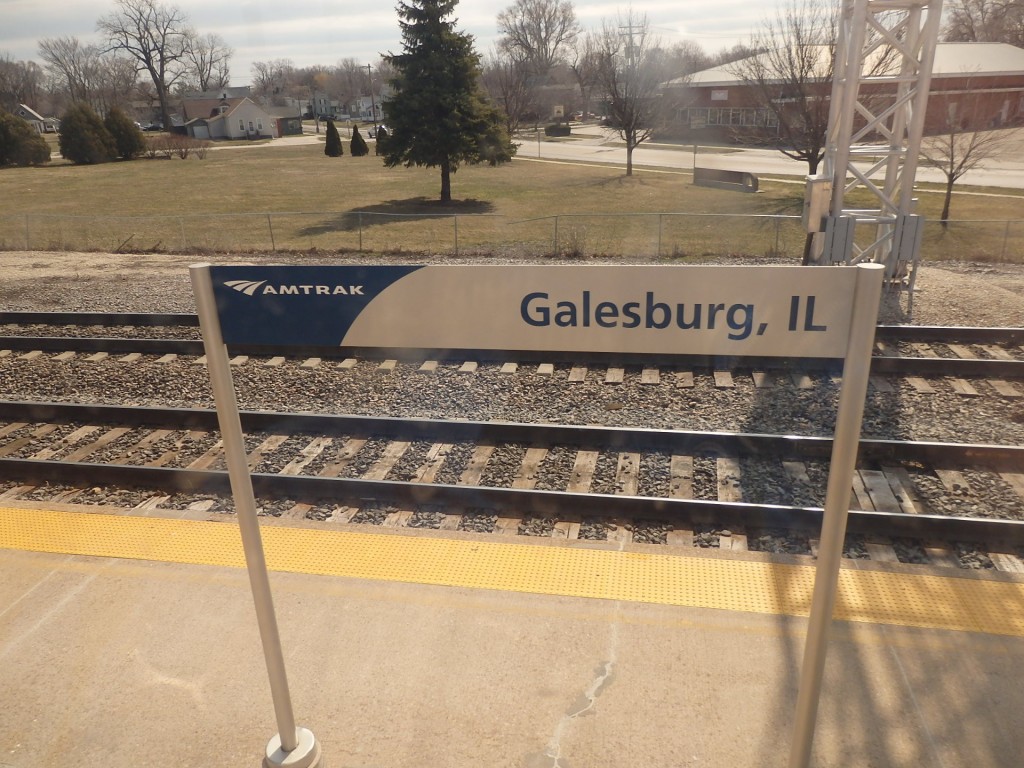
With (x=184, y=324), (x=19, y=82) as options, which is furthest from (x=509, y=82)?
(x=19, y=82)

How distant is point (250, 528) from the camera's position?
3.21 metres

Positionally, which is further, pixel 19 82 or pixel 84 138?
pixel 19 82

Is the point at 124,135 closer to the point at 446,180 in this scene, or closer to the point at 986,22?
the point at 446,180

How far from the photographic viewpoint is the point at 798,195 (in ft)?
89.2

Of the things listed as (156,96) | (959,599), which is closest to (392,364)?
(959,599)

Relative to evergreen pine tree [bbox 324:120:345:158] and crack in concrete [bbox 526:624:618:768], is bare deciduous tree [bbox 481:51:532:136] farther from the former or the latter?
crack in concrete [bbox 526:624:618:768]

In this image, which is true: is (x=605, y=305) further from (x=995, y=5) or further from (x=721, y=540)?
(x=995, y=5)

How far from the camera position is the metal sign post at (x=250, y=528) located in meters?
2.93

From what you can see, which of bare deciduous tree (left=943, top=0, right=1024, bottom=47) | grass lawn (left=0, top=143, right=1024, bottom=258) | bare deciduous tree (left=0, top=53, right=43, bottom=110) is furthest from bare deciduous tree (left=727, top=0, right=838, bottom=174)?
bare deciduous tree (left=0, top=53, right=43, bottom=110)

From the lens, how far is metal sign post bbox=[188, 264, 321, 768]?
2.93 metres

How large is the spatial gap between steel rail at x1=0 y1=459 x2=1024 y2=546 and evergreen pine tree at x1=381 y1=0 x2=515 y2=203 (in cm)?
2177

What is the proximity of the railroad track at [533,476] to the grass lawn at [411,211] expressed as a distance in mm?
10325

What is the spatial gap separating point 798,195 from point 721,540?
25.0m

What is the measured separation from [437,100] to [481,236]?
8328mm
